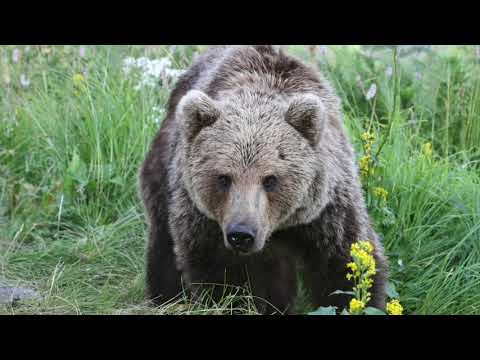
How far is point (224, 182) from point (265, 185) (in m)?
0.23

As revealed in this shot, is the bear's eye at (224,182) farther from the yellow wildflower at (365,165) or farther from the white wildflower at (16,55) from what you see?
the white wildflower at (16,55)

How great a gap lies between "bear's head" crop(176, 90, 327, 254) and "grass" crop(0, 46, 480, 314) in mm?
672

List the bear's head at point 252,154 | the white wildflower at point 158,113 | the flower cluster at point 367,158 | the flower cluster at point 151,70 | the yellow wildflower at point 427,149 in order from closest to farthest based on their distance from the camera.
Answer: the bear's head at point 252,154 → the flower cluster at point 367,158 → the yellow wildflower at point 427,149 → the white wildflower at point 158,113 → the flower cluster at point 151,70

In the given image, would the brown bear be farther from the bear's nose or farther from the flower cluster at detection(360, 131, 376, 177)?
the flower cluster at detection(360, 131, 376, 177)

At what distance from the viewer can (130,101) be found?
24.4ft

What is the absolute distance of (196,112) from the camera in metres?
5.09

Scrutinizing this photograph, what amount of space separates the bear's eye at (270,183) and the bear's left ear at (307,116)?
34 centimetres

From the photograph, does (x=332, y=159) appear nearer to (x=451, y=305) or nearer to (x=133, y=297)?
(x=451, y=305)

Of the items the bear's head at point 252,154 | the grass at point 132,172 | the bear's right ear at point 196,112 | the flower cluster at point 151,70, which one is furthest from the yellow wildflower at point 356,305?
the flower cluster at point 151,70

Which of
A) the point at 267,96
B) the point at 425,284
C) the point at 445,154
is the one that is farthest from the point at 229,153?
the point at 445,154

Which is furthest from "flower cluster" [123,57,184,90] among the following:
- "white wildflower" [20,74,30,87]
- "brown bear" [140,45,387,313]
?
"brown bear" [140,45,387,313]

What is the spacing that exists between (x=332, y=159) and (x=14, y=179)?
10.7 ft

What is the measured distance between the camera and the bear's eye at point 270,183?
4.91 metres
